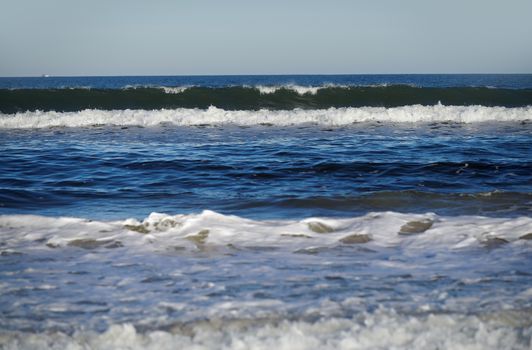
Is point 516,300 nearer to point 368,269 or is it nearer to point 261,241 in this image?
point 368,269

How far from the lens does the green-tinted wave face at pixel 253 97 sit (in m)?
23.6

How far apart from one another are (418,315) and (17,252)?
11.1 feet

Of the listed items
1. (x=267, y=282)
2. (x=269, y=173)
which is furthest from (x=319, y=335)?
(x=269, y=173)

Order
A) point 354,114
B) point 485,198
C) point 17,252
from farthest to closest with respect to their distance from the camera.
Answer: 1. point 354,114
2. point 485,198
3. point 17,252

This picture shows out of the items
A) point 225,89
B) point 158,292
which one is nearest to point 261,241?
point 158,292

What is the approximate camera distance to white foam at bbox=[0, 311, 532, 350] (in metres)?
2.78

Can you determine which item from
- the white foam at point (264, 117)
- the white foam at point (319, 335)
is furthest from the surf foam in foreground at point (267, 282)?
the white foam at point (264, 117)

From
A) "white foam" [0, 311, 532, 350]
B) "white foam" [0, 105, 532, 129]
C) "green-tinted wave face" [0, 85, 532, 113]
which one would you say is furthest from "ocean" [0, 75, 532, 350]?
"green-tinted wave face" [0, 85, 532, 113]

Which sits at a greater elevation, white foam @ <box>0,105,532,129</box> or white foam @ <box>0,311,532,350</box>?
white foam @ <box>0,105,532,129</box>

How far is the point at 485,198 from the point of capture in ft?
21.9

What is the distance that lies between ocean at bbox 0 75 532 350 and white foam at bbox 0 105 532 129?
550 centimetres

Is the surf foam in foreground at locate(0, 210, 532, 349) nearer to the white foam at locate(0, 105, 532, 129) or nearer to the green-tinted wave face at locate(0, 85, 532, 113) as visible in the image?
the white foam at locate(0, 105, 532, 129)

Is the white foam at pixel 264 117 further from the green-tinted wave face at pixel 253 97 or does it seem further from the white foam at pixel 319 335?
the white foam at pixel 319 335

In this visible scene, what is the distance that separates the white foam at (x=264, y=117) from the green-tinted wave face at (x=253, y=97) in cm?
457
